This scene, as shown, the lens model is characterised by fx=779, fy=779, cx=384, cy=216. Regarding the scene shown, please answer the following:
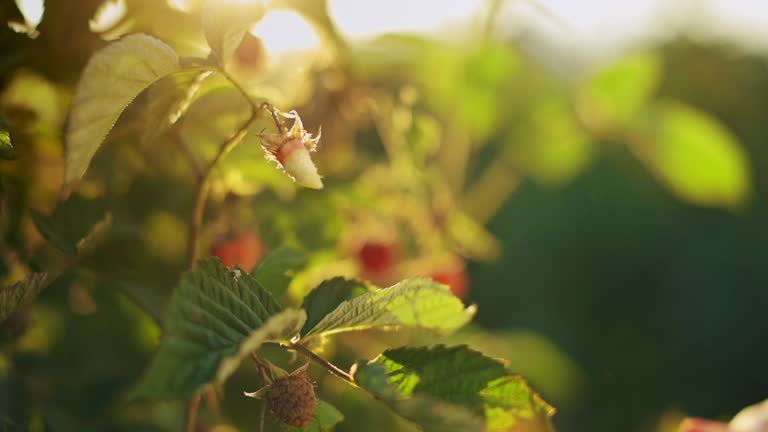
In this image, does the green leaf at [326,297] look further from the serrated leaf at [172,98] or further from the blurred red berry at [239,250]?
the blurred red berry at [239,250]

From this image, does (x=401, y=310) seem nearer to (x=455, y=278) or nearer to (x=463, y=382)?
(x=463, y=382)

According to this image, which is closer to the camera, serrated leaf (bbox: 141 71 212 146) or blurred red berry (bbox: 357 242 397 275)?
serrated leaf (bbox: 141 71 212 146)

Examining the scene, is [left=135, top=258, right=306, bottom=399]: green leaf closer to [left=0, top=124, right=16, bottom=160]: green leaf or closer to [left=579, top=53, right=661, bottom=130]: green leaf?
[left=0, top=124, right=16, bottom=160]: green leaf

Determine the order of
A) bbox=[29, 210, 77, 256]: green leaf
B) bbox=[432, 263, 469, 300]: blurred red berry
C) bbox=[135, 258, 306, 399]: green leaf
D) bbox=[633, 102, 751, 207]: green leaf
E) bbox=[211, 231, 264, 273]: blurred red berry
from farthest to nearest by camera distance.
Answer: bbox=[633, 102, 751, 207]: green leaf → bbox=[432, 263, 469, 300]: blurred red berry → bbox=[211, 231, 264, 273]: blurred red berry → bbox=[29, 210, 77, 256]: green leaf → bbox=[135, 258, 306, 399]: green leaf

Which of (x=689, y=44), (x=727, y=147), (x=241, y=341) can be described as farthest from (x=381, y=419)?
(x=689, y=44)

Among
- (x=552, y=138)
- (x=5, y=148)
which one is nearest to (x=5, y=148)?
(x=5, y=148)

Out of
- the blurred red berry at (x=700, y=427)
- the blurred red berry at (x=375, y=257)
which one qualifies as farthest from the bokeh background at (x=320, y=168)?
the blurred red berry at (x=700, y=427)

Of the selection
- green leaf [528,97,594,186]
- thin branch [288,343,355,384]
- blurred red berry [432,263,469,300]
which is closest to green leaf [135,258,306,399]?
thin branch [288,343,355,384]
